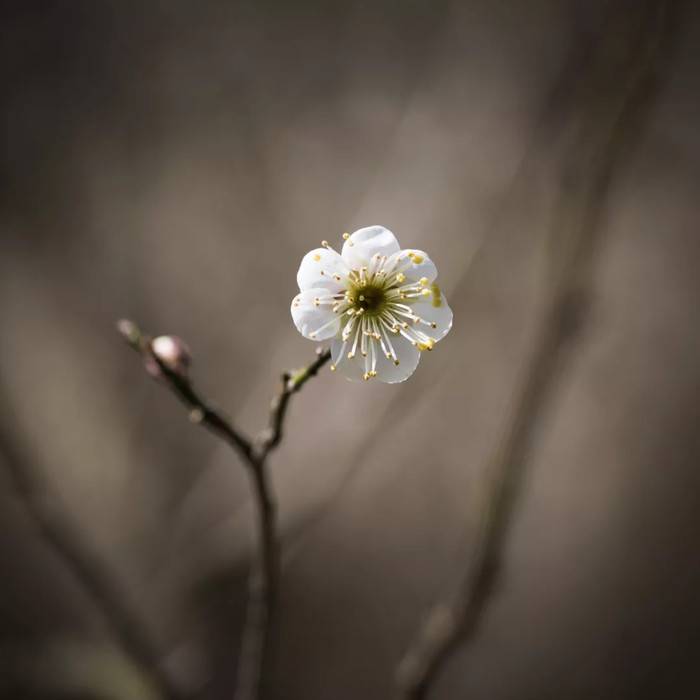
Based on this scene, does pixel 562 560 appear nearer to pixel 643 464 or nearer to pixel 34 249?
pixel 643 464

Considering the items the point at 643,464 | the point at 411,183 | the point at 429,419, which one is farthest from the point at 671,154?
the point at 429,419

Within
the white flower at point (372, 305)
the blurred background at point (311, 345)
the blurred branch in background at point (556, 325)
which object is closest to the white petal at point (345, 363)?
the white flower at point (372, 305)

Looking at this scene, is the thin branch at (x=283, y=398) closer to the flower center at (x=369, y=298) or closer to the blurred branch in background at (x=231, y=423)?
the blurred branch in background at (x=231, y=423)

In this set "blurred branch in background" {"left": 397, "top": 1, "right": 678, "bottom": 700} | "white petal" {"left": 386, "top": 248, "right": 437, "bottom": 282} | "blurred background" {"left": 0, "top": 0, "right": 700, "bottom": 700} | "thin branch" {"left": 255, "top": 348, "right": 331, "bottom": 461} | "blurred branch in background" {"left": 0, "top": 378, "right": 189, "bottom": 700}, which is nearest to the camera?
"thin branch" {"left": 255, "top": 348, "right": 331, "bottom": 461}

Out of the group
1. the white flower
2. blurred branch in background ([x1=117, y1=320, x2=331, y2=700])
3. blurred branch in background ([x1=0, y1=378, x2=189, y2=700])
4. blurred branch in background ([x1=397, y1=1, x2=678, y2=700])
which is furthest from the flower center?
blurred branch in background ([x1=0, y1=378, x2=189, y2=700])

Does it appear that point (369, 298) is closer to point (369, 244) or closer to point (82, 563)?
point (369, 244)

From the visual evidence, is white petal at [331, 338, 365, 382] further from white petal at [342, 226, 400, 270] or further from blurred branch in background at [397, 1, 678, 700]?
blurred branch in background at [397, 1, 678, 700]

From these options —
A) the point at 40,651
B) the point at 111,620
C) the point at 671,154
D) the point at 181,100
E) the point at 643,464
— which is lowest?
the point at 40,651

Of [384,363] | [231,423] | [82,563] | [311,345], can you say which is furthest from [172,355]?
[311,345]
